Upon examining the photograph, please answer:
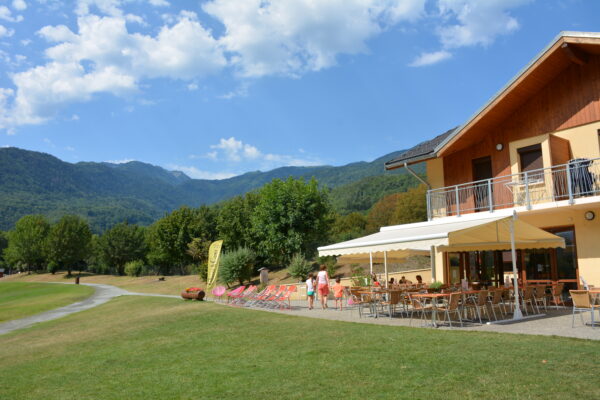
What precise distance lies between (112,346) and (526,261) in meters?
13.5

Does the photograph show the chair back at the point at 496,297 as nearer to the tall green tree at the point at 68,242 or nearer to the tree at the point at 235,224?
Result: the tree at the point at 235,224

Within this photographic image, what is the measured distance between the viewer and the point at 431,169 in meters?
19.0

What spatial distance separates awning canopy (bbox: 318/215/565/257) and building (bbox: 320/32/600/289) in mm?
86

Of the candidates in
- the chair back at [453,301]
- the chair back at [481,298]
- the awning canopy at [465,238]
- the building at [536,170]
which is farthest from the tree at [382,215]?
the chair back at [453,301]

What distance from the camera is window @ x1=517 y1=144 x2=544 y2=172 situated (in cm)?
1584

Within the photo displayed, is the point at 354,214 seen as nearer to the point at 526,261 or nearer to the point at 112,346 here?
the point at 526,261

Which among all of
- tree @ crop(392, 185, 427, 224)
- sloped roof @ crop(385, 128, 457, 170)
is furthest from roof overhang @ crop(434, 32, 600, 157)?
tree @ crop(392, 185, 427, 224)

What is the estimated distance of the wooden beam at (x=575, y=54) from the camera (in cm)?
1427

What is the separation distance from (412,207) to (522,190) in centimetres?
4466

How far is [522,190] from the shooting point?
51.8 feet

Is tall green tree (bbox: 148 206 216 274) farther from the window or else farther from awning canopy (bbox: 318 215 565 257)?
awning canopy (bbox: 318 215 565 257)

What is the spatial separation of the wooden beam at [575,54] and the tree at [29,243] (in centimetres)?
7972

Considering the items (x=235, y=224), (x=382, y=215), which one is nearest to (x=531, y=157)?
(x=235, y=224)

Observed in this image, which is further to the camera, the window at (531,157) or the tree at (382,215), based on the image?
the tree at (382,215)
